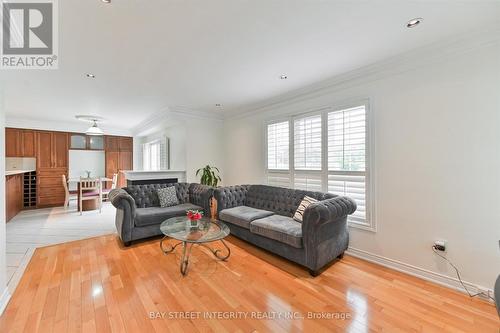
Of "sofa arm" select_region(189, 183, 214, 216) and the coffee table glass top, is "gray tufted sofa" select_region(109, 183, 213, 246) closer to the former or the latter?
"sofa arm" select_region(189, 183, 214, 216)

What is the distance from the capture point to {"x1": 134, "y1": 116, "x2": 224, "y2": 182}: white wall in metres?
4.93

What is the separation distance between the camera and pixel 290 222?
9.83 feet

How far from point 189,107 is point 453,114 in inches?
174

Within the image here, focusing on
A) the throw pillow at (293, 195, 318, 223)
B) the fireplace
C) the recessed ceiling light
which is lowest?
the throw pillow at (293, 195, 318, 223)

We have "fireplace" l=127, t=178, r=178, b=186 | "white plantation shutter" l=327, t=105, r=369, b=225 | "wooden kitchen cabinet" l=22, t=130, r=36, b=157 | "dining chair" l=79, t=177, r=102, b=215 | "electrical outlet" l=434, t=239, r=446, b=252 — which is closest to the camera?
"electrical outlet" l=434, t=239, r=446, b=252

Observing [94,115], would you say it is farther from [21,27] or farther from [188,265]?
[188,265]

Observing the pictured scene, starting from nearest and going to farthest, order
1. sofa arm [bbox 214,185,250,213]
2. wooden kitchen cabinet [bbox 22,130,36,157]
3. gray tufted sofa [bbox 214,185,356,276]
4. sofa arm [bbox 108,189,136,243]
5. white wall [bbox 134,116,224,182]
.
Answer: gray tufted sofa [bbox 214,185,356,276] → sofa arm [bbox 108,189,136,243] → sofa arm [bbox 214,185,250,213] → white wall [bbox 134,116,224,182] → wooden kitchen cabinet [bbox 22,130,36,157]

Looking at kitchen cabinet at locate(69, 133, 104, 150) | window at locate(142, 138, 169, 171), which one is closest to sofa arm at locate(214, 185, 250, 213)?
window at locate(142, 138, 169, 171)

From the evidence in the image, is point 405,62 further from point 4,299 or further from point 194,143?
point 4,299

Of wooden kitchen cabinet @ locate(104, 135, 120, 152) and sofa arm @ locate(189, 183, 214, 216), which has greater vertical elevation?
wooden kitchen cabinet @ locate(104, 135, 120, 152)

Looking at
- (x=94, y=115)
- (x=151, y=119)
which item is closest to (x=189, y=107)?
(x=151, y=119)

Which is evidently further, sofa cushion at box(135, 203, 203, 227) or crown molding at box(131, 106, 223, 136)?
crown molding at box(131, 106, 223, 136)

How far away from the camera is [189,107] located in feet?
15.8

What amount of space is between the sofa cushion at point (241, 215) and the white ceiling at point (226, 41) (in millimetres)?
2112
